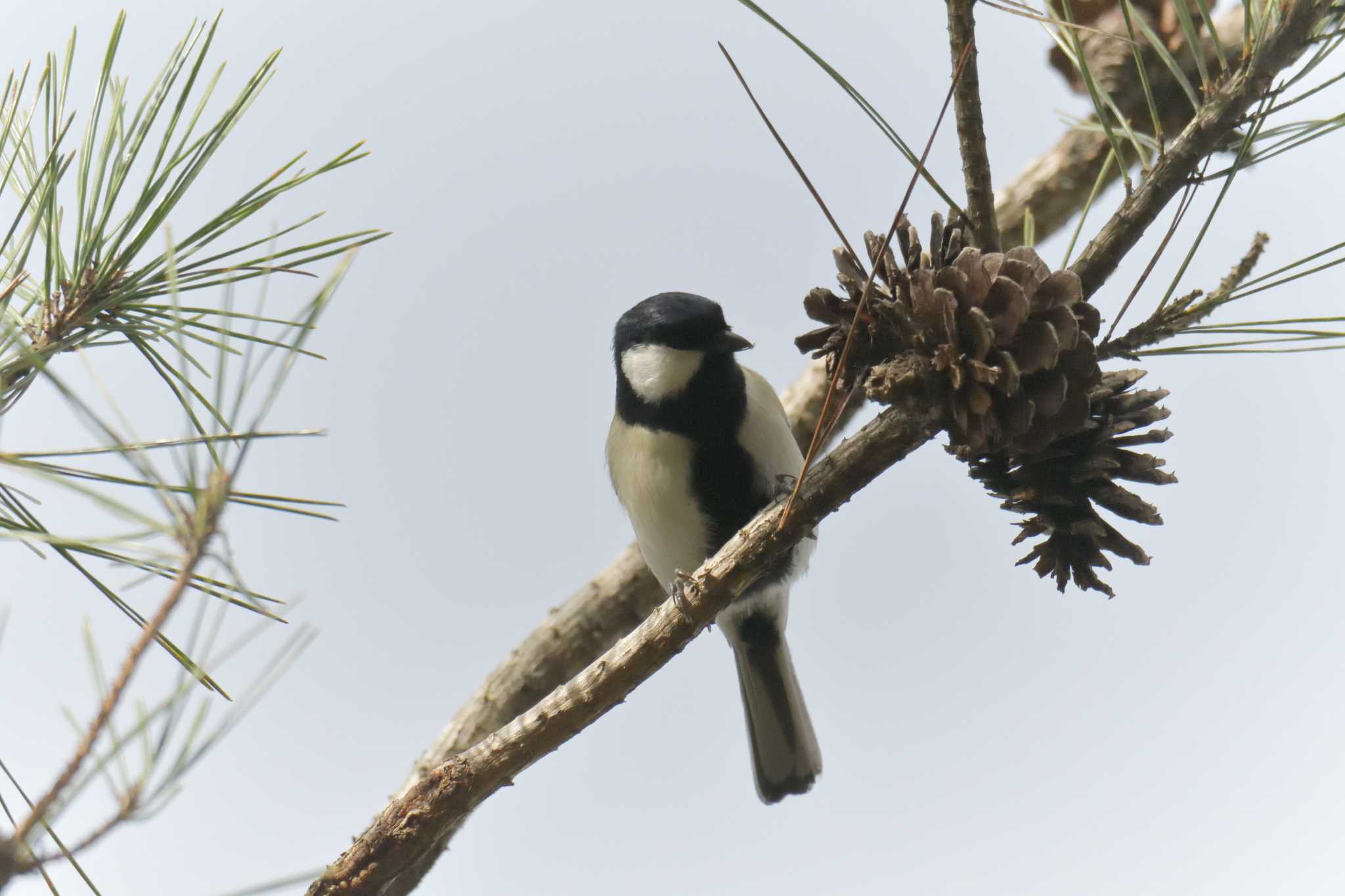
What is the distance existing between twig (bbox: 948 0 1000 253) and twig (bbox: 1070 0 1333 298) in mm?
118

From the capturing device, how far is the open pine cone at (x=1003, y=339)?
1.19 metres

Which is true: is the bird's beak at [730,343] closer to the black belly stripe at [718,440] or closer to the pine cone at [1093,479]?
the black belly stripe at [718,440]

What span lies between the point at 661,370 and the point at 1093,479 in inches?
55.3

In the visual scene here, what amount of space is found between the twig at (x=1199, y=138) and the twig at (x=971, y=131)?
0.12 meters

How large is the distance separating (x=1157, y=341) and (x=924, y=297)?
0.99 feet

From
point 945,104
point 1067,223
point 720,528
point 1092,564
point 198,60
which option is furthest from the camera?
point 1067,223

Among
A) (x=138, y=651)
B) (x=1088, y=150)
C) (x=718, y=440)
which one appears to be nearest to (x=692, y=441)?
(x=718, y=440)

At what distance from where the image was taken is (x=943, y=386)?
1.25 metres

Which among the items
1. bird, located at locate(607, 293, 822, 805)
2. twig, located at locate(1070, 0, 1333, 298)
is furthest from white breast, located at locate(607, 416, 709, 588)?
twig, located at locate(1070, 0, 1333, 298)

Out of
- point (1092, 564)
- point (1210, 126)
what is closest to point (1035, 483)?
point (1092, 564)

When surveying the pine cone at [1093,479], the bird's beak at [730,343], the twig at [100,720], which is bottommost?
the pine cone at [1093,479]

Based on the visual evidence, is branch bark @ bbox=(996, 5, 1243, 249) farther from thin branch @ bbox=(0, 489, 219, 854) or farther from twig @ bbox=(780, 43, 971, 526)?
thin branch @ bbox=(0, 489, 219, 854)

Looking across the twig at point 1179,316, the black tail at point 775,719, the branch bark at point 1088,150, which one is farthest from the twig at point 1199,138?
the black tail at point 775,719

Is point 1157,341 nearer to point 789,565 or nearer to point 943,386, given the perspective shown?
point 943,386
